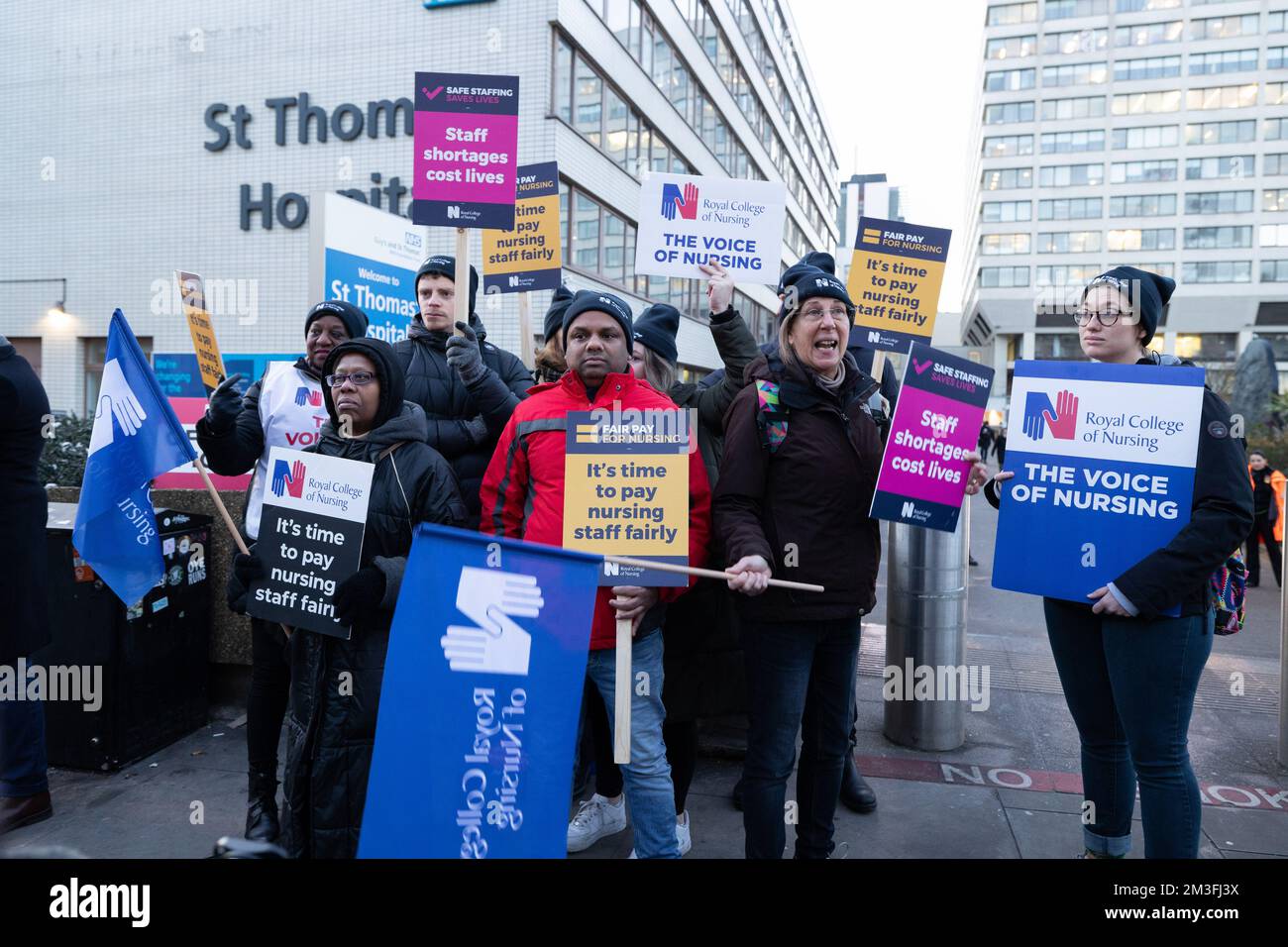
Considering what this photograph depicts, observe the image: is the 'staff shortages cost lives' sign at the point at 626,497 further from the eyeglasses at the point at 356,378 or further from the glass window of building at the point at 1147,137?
the glass window of building at the point at 1147,137

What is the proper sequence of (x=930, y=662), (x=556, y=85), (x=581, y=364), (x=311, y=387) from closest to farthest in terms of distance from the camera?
(x=581, y=364), (x=311, y=387), (x=930, y=662), (x=556, y=85)

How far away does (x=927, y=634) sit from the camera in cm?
452

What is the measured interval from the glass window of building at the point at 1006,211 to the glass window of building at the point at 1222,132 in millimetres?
12018

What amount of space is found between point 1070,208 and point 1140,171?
5.48 metres

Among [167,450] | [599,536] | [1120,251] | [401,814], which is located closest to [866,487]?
[599,536]

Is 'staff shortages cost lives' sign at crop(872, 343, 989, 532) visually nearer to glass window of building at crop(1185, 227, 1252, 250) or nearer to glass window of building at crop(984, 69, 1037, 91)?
glass window of building at crop(1185, 227, 1252, 250)

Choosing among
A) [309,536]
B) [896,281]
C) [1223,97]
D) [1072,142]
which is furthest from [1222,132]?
[309,536]

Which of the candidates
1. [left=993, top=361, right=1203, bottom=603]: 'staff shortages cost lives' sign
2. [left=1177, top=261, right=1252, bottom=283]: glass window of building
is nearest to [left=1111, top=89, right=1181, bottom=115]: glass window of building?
[left=1177, top=261, right=1252, bottom=283]: glass window of building

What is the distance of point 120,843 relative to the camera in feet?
11.1

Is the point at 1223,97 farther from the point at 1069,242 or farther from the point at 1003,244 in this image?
the point at 1003,244
